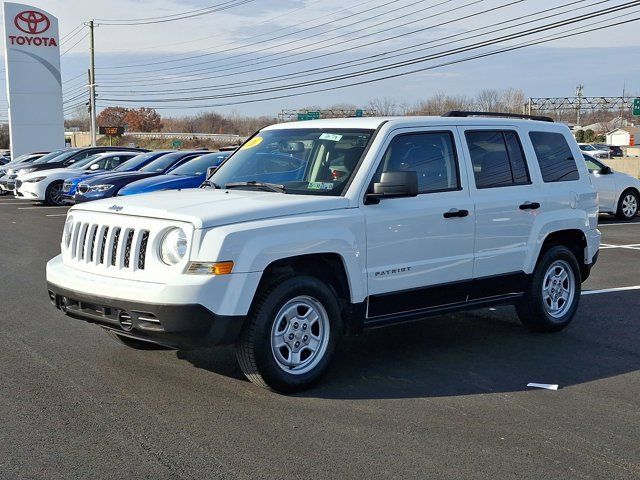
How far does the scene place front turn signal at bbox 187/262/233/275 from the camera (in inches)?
206

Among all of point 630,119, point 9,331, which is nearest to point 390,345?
point 9,331

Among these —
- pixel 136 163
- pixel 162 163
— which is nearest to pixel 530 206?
pixel 162 163

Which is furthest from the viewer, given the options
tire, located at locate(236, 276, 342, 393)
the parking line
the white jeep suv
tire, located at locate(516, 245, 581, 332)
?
the parking line

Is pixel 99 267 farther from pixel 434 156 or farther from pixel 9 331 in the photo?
pixel 434 156

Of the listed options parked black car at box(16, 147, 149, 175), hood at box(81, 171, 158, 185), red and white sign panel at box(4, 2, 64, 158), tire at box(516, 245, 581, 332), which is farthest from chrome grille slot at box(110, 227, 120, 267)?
red and white sign panel at box(4, 2, 64, 158)

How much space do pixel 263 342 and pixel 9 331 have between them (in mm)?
3137

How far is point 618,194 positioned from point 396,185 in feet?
48.0

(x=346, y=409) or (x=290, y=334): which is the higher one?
(x=290, y=334)

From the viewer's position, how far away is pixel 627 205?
19156mm

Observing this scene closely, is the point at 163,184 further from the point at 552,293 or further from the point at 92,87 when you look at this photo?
the point at 92,87

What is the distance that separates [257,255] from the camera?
17.6 feet

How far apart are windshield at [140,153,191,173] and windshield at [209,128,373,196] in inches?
445

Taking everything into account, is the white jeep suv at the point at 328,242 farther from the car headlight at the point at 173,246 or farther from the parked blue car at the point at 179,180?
the parked blue car at the point at 179,180

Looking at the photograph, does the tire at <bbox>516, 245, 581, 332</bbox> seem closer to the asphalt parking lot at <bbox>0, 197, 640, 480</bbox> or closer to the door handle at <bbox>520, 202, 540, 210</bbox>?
the asphalt parking lot at <bbox>0, 197, 640, 480</bbox>
